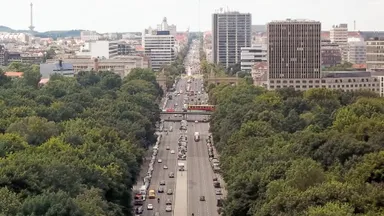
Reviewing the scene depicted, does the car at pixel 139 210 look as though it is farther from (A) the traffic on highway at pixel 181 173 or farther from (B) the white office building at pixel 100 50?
(B) the white office building at pixel 100 50

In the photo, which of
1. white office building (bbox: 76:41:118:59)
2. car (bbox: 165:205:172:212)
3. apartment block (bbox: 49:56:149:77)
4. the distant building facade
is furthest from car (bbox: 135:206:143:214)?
white office building (bbox: 76:41:118:59)

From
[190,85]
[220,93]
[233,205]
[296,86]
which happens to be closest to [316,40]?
[296,86]

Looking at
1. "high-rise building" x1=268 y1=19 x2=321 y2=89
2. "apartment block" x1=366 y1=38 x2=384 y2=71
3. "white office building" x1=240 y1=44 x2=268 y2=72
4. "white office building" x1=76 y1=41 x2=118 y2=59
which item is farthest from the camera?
"white office building" x1=76 y1=41 x2=118 y2=59

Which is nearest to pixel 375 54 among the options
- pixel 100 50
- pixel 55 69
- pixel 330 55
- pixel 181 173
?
pixel 55 69

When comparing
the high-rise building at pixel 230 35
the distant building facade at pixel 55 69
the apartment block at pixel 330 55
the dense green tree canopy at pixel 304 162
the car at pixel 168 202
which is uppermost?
the high-rise building at pixel 230 35

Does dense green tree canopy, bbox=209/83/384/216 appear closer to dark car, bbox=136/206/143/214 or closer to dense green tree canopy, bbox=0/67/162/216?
dark car, bbox=136/206/143/214

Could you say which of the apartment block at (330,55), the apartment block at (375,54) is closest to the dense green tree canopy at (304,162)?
the apartment block at (375,54)

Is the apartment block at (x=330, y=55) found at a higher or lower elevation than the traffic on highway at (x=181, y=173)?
higher
